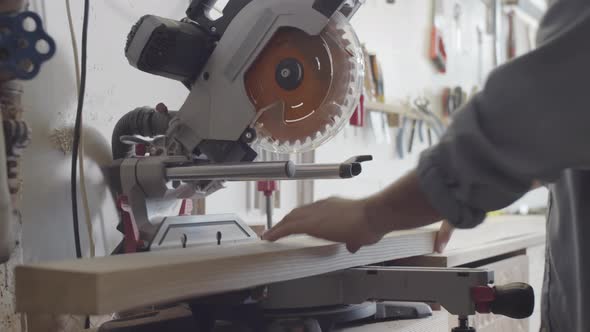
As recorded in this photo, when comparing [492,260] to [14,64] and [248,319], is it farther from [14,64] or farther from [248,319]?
[14,64]

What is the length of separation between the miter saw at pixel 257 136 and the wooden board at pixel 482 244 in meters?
0.25

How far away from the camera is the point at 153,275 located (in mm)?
588

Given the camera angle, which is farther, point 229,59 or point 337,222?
point 229,59

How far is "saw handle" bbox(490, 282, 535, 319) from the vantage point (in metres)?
0.84

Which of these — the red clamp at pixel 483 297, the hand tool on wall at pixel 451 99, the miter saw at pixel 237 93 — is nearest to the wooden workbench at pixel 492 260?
the red clamp at pixel 483 297

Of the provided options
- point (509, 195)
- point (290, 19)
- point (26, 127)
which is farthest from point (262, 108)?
point (509, 195)

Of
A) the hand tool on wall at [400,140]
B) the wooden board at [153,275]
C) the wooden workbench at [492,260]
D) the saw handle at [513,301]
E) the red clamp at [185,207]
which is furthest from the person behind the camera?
the hand tool on wall at [400,140]

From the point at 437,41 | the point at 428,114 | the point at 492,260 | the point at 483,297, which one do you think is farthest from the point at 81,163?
the point at 437,41

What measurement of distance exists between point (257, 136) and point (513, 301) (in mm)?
429

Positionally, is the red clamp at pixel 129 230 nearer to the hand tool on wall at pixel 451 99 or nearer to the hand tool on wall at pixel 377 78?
the hand tool on wall at pixel 377 78

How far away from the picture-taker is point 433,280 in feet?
2.90

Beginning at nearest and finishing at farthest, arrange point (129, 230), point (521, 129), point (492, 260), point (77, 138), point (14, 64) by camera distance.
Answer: point (521, 129) → point (14, 64) → point (129, 230) → point (77, 138) → point (492, 260)

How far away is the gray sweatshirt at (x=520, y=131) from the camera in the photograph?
1.87 feet

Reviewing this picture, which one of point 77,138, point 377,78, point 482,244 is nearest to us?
point 77,138
